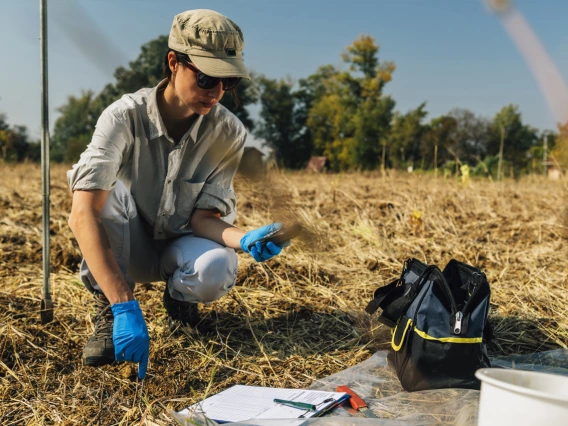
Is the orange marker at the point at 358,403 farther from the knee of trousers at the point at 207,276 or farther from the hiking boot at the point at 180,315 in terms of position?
the hiking boot at the point at 180,315

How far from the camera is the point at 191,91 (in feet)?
6.17

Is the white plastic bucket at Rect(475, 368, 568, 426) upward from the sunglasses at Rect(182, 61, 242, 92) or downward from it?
downward

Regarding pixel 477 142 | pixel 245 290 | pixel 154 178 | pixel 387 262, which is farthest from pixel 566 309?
pixel 477 142

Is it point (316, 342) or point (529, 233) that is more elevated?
point (529, 233)

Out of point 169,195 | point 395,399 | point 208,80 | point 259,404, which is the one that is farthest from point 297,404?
point 208,80

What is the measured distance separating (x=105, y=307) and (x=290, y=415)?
843 mm

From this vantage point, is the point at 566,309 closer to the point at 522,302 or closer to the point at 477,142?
the point at 522,302

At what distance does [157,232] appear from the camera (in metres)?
2.18

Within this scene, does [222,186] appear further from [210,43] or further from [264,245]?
[210,43]

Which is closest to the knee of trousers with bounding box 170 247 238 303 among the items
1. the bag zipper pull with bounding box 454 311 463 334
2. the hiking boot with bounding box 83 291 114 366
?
the hiking boot with bounding box 83 291 114 366

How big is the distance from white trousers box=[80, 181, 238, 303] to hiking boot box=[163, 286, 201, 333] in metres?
0.09

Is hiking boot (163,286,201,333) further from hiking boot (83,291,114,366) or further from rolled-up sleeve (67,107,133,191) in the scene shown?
rolled-up sleeve (67,107,133,191)

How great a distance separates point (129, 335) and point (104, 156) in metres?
0.59

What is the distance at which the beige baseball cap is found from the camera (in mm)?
1795
